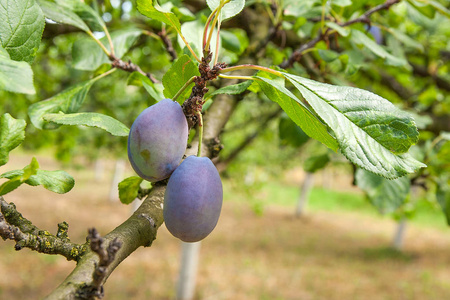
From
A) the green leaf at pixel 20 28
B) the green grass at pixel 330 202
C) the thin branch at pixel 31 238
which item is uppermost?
the green leaf at pixel 20 28

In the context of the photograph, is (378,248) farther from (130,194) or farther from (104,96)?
(130,194)

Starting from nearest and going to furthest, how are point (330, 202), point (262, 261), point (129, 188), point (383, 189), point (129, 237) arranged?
point (129, 237)
point (129, 188)
point (383, 189)
point (262, 261)
point (330, 202)

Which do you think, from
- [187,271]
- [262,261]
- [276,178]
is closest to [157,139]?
[187,271]

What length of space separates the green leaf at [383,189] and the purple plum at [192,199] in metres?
0.88

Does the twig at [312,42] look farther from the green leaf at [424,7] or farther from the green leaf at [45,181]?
the green leaf at [45,181]

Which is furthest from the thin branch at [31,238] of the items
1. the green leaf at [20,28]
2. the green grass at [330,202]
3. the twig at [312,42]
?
the green grass at [330,202]

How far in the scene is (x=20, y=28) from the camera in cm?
68

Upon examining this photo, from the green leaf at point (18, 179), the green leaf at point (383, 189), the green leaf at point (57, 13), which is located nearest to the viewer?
the green leaf at point (18, 179)

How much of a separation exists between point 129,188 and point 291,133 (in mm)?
952

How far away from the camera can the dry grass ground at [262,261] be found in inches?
266

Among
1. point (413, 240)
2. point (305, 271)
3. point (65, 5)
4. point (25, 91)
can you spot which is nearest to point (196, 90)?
point (25, 91)

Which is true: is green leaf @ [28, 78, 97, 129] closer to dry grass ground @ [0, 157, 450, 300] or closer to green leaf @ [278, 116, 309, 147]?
green leaf @ [278, 116, 309, 147]

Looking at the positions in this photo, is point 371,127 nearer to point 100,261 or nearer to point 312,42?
point 100,261

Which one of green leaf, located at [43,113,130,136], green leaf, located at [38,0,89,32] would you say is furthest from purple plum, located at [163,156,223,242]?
green leaf, located at [38,0,89,32]
